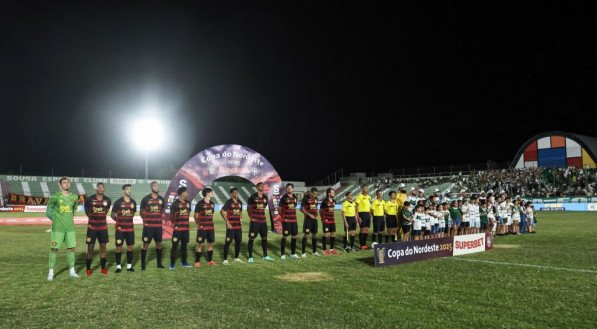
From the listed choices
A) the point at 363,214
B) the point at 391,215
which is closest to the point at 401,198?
the point at 391,215

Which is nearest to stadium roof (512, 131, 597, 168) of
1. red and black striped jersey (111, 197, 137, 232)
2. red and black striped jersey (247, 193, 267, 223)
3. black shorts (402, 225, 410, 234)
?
black shorts (402, 225, 410, 234)

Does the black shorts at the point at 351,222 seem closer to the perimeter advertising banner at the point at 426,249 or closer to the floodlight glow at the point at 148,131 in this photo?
A: the perimeter advertising banner at the point at 426,249

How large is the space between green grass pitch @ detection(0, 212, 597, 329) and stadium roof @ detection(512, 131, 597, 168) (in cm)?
4570

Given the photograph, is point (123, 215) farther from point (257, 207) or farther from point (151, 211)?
point (257, 207)

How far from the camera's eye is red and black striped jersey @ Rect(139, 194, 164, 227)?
11.4 meters

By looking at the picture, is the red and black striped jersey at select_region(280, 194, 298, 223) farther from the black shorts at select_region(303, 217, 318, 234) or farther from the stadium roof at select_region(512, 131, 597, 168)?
the stadium roof at select_region(512, 131, 597, 168)

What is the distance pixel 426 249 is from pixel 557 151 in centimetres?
4963

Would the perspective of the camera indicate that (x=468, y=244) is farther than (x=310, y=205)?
No

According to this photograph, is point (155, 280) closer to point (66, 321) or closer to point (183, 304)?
point (183, 304)

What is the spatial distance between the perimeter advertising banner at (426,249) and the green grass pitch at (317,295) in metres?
0.31

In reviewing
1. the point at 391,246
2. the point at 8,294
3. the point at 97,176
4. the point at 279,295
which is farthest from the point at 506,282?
the point at 97,176

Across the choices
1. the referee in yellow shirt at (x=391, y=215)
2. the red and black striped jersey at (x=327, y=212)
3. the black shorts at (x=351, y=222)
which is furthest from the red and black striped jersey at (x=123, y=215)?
the referee in yellow shirt at (x=391, y=215)

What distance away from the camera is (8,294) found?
8.23 m

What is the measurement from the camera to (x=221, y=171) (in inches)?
796
